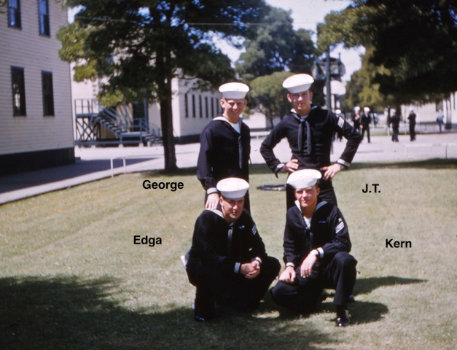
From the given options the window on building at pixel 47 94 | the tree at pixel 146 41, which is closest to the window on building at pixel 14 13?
the window on building at pixel 47 94

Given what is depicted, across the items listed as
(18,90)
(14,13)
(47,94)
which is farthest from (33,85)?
(14,13)

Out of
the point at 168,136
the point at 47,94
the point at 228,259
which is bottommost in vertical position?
the point at 228,259

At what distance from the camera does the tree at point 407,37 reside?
18.8m

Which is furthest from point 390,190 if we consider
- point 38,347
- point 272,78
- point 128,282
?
point 272,78

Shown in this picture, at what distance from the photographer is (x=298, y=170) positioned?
19.7 ft

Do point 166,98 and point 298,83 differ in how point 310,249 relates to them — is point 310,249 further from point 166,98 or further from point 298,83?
point 166,98

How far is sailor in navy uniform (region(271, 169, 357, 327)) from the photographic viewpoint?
543cm

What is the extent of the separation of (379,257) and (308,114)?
2.52 metres

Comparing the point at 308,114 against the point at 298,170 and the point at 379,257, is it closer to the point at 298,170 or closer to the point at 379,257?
the point at 298,170

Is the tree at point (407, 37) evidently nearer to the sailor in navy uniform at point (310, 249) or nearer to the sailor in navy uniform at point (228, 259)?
the sailor in navy uniform at point (310, 249)

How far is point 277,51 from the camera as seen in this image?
259ft

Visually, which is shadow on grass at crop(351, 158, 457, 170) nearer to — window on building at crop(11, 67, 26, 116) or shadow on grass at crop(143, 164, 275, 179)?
shadow on grass at crop(143, 164, 275, 179)

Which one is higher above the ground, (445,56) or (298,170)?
(445,56)

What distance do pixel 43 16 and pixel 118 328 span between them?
2419cm
